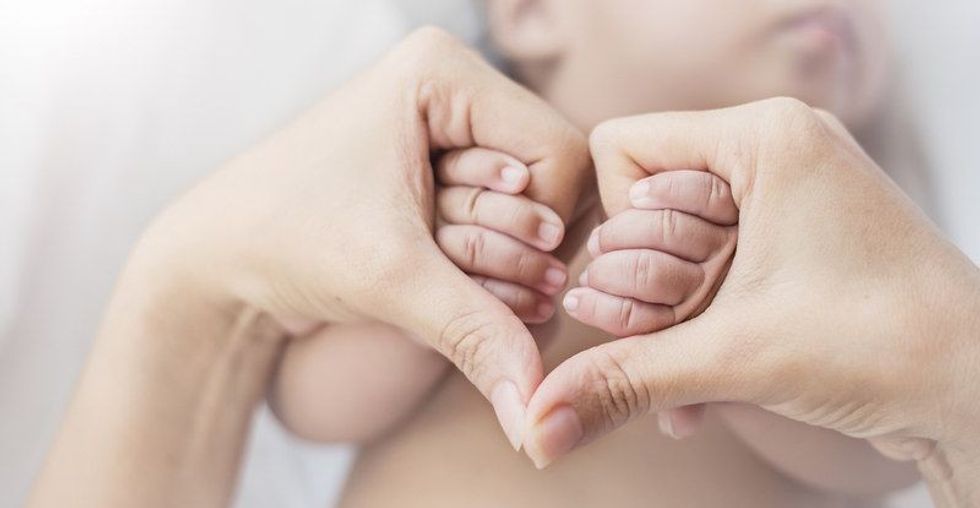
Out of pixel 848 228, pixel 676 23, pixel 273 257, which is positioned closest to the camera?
pixel 848 228

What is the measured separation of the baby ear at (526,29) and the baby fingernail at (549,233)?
0.23m

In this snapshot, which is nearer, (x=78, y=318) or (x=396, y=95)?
(x=396, y=95)

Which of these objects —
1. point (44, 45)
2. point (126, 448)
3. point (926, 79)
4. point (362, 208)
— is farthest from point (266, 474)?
point (926, 79)

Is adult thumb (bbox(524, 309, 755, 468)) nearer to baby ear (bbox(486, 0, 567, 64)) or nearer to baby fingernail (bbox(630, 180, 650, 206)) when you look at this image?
baby fingernail (bbox(630, 180, 650, 206))

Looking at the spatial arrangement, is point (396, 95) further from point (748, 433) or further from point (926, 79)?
point (926, 79)

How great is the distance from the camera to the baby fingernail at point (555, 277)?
2.18ft

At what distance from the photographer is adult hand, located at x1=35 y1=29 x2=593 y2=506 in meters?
0.64

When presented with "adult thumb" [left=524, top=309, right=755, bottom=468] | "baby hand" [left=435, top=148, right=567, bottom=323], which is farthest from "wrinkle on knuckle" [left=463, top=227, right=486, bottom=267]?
"adult thumb" [left=524, top=309, right=755, bottom=468]

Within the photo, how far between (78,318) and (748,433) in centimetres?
52

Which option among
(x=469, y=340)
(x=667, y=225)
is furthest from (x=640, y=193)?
(x=469, y=340)

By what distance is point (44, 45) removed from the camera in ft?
2.90

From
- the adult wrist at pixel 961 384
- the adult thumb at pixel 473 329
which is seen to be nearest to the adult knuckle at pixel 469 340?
the adult thumb at pixel 473 329

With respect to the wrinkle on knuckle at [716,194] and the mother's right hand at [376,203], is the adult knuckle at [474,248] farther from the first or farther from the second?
the wrinkle on knuckle at [716,194]

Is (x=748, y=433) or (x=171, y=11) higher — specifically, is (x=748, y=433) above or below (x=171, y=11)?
below
